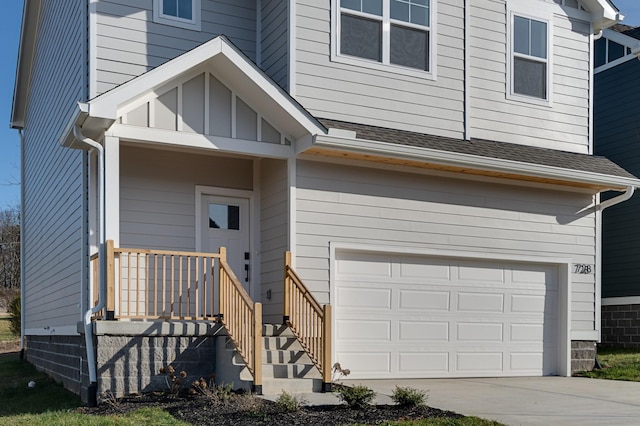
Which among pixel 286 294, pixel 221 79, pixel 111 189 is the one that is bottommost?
pixel 286 294

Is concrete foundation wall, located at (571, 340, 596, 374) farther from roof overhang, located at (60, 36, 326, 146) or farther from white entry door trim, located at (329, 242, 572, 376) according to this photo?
roof overhang, located at (60, 36, 326, 146)

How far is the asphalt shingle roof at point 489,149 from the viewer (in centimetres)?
1068

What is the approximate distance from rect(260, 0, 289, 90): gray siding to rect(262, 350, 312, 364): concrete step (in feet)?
12.6

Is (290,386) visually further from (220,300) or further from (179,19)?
(179,19)

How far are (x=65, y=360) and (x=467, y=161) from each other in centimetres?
689

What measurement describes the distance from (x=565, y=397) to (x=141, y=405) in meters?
5.11

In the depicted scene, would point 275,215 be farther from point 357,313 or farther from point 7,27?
point 7,27

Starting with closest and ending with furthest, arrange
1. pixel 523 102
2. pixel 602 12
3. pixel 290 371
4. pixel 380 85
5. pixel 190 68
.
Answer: pixel 290 371 → pixel 190 68 → pixel 380 85 → pixel 523 102 → pixel 602 12

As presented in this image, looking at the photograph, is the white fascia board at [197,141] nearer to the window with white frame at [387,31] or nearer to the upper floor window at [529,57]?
the window with white frame at [387,31]

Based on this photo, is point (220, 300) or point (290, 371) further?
point (220, 300)

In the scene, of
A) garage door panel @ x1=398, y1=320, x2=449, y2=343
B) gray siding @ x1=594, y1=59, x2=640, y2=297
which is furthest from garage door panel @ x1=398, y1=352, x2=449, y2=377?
gray siding @ x1=594, y1=59, x2=640, y2=297

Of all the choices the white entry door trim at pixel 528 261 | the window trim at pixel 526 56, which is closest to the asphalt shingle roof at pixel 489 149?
the window trim at pixel 526 56

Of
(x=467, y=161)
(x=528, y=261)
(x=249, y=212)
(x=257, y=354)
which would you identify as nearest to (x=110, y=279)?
(x=257, y=354)

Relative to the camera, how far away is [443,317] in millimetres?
11398
